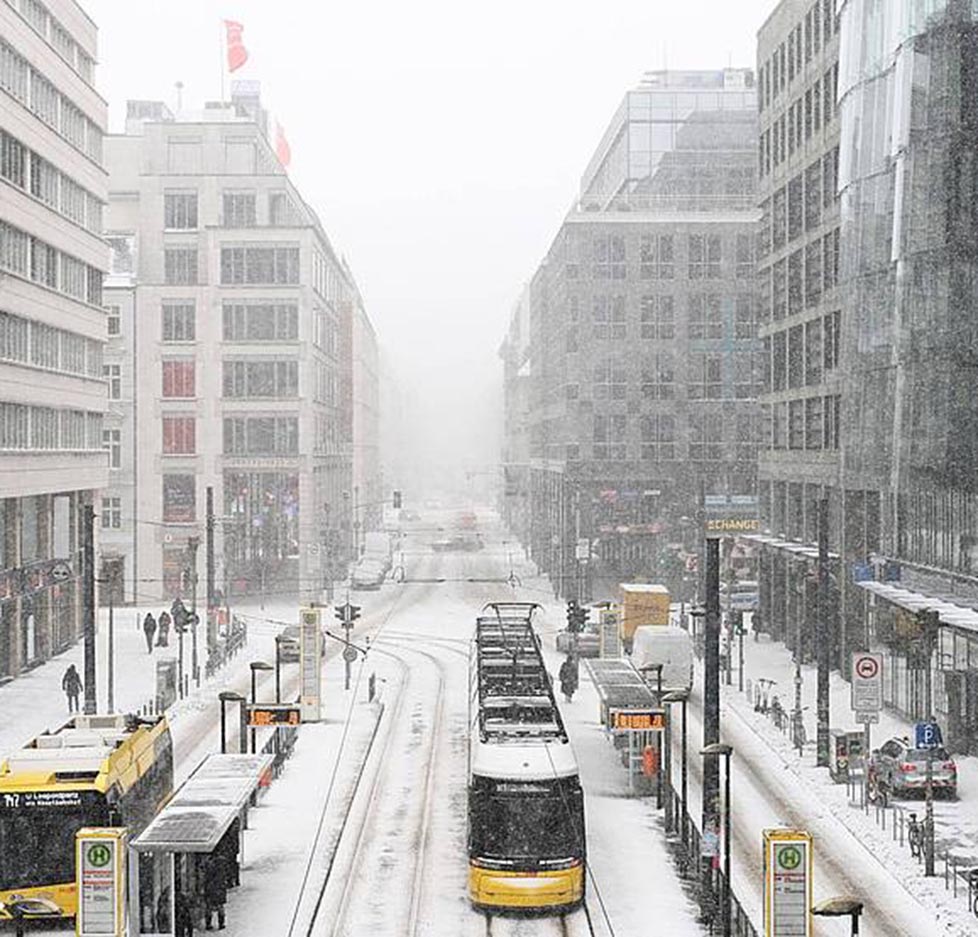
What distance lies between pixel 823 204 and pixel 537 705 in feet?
127

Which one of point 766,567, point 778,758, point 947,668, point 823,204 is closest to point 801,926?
point 778,758

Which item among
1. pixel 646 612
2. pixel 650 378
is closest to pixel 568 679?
pixel 646 612

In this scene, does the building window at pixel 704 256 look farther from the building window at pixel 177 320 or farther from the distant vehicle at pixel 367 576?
the building window at pixel 177 320

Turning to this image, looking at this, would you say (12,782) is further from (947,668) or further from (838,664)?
(838,664)

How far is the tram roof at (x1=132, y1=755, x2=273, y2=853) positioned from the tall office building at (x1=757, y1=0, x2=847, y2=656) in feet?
109

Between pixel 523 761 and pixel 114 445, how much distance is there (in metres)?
72.9

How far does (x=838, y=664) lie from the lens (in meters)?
61.9

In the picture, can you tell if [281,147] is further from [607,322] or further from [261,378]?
[607,322]

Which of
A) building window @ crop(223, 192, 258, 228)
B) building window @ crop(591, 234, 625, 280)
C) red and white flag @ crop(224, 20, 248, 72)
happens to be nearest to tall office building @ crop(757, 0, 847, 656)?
building window @ crop(591, 234, 625, 280)

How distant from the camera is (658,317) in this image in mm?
101062

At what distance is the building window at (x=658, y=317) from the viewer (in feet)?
331

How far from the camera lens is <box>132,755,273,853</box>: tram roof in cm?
2319

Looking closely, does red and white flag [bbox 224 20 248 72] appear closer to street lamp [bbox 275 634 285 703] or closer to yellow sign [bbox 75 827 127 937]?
street lamp [bbox 275 634 285 703]

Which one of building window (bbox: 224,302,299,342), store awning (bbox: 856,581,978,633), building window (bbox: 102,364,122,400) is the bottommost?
store awning (bbox: 856,581,978,633)
